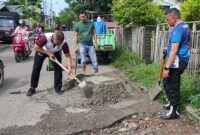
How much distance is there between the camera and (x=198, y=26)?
43.1 feet

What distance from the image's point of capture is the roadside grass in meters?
7.49

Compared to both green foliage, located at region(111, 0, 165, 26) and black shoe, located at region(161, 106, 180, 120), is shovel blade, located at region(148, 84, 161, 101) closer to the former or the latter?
black shoe, located at region(161, 106, 180, 120)

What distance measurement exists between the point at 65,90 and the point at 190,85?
9.13 ft

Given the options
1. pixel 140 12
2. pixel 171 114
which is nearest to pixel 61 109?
pixel 171 114

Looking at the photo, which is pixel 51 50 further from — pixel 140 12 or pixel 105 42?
pixel 140 12

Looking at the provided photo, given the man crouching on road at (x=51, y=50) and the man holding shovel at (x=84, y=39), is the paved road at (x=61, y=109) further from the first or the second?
the man holding shovel at (x=84, y=39)

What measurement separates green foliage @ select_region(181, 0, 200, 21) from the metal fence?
1.36 metres

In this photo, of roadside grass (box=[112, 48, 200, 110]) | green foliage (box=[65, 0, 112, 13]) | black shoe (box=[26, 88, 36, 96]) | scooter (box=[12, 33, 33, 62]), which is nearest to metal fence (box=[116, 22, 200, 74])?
roadside grass (box=[112, 48, 200, 110])

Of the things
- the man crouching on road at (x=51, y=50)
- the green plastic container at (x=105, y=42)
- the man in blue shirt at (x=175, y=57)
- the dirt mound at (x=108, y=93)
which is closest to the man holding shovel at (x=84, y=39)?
the man crouching on road at (x=51, y=50)

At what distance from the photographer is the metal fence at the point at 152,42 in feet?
31.9

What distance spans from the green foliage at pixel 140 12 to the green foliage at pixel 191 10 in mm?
1372

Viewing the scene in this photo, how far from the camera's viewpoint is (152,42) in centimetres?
A: 1335

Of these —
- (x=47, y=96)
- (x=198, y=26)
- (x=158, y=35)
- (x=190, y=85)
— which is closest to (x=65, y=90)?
(x=47, y=96)

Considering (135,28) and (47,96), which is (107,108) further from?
(135,28)
